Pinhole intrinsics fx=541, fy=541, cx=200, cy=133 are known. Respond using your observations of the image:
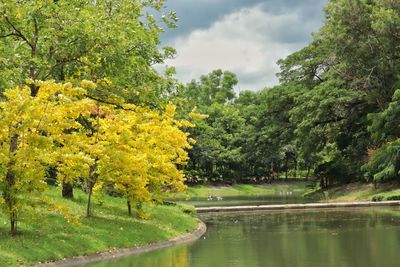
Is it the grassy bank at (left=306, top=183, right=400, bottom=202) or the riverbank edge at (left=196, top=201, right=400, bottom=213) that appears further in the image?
the grassy bank at (left=306, top=183, right=400, bottom=202)

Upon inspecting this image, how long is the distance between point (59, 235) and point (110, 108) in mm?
5797

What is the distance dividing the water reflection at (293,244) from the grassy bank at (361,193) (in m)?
8.01

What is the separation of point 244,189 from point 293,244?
56.3m

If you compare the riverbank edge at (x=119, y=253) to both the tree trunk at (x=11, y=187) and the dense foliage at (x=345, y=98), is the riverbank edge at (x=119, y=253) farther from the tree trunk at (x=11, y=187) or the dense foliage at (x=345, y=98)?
the dense foliage at (x=345, y=98)

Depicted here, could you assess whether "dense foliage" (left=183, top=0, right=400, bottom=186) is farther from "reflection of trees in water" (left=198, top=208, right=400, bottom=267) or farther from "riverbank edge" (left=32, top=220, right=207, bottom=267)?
"riverbank edge" (left=32, top=220, right=207, bottom=267)

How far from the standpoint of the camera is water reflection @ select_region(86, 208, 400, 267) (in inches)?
575

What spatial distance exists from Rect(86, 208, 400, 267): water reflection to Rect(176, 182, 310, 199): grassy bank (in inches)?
1483

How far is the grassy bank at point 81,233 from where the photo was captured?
1438cm

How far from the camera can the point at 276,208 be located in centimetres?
3356

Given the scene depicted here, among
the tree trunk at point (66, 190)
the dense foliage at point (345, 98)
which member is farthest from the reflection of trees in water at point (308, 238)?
the dense foliage at point (345, 98)

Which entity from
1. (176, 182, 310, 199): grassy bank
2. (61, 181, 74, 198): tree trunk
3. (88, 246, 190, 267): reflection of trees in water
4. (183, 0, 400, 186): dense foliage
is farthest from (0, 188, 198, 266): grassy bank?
(176, 182, 310, 199): grassy bank

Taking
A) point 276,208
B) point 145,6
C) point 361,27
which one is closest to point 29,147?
point 145,6

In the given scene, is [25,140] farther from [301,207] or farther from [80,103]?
[301,207]

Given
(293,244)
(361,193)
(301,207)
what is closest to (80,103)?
(293,244)
